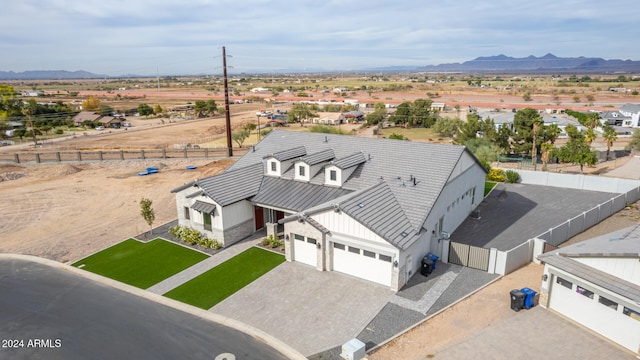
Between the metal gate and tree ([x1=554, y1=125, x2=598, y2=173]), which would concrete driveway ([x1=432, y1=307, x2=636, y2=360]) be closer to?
the metal gate

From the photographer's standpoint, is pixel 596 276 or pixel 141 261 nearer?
pixel 596 276

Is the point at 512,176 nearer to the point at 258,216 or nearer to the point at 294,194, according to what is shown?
the point at 294,194

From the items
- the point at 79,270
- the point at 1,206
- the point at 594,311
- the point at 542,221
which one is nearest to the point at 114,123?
the point at 1,206

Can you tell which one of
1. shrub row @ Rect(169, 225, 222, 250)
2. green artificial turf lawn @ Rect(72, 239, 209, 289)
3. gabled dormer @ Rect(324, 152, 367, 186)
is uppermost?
gabled dormer @ Rect(324, 152, 367, 186)

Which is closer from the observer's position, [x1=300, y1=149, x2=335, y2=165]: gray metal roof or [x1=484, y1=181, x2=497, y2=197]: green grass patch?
[x1=300, y1=149, x2=335, y2=165]: gray metal roof

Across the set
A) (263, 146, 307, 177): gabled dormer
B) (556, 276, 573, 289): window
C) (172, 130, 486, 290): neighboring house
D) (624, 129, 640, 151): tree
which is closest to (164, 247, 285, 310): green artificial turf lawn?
(172, 130, 486, 290): neighboring house

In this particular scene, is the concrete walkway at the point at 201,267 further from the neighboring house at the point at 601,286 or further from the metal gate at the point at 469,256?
the neighboring house at the point at 601,286

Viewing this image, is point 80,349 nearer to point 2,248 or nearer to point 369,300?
point 369,300

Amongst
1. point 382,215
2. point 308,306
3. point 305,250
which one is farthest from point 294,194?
point 308,306
